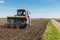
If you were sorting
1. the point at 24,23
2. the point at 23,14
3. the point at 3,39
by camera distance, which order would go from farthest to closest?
the point at 23,14
the point at 24,23
the point at 3,39

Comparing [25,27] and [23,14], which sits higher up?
[23,14]

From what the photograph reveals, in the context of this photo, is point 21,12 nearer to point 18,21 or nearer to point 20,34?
point 18,21

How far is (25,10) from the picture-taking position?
2859 centimetres

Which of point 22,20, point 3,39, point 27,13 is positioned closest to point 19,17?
point 22,20

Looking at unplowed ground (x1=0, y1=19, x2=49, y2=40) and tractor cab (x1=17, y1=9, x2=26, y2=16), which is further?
tractor cab (x1=17, y1=9, x2=26, y2=16)

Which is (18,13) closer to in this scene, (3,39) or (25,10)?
(25,10)

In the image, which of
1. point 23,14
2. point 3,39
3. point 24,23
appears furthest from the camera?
point 23,14

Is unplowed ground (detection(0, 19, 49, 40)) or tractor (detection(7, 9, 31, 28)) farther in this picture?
tractor (detection(7, 9, 31, 28))

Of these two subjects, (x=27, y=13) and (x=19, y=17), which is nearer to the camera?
(x=19, y=17)

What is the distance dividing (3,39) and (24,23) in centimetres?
1231

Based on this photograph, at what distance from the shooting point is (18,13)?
29.3 m

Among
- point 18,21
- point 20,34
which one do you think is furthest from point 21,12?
point 20,34

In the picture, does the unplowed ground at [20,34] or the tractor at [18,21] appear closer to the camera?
the unplowed ground at [20,34]

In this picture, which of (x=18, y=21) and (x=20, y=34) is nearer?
(x=20, y=34)
